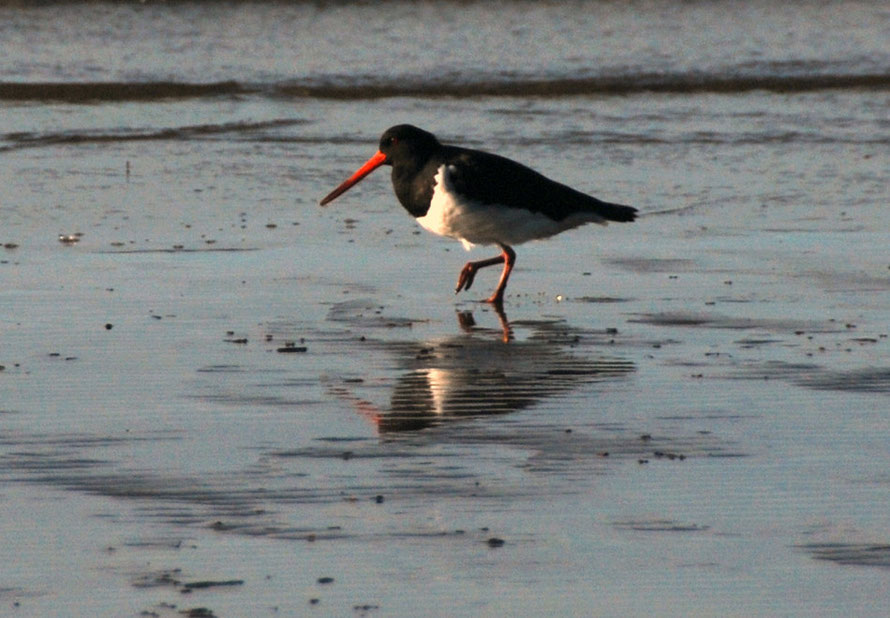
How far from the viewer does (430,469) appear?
5.40 m

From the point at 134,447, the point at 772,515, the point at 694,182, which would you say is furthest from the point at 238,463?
the point at 694,182

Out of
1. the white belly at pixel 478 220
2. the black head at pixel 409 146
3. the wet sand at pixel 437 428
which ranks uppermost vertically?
the black head at pixel 409 146

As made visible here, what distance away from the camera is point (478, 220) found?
899cm

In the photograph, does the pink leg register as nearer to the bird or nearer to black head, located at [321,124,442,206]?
the bird

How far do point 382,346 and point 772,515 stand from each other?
2899mm

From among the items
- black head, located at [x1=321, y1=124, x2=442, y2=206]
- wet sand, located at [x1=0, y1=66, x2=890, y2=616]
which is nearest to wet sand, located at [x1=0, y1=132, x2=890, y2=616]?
wet sand, located at [x1=0, y1=66, x2=890, y2=616]

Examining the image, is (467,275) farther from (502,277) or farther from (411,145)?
(411,145)

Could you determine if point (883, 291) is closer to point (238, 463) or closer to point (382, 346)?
point (382, 346)

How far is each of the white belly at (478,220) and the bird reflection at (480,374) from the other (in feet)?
3.14

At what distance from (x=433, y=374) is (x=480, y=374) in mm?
195

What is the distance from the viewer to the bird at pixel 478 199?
29.3 ft

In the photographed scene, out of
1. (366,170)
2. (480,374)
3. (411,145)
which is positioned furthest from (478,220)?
(480,374)

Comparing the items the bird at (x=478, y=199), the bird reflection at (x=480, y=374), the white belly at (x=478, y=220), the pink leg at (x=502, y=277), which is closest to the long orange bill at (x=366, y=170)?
the bird at (x=478, y=199)

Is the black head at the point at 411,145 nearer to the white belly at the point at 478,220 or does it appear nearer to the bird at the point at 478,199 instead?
the bird at the point at 478,199
